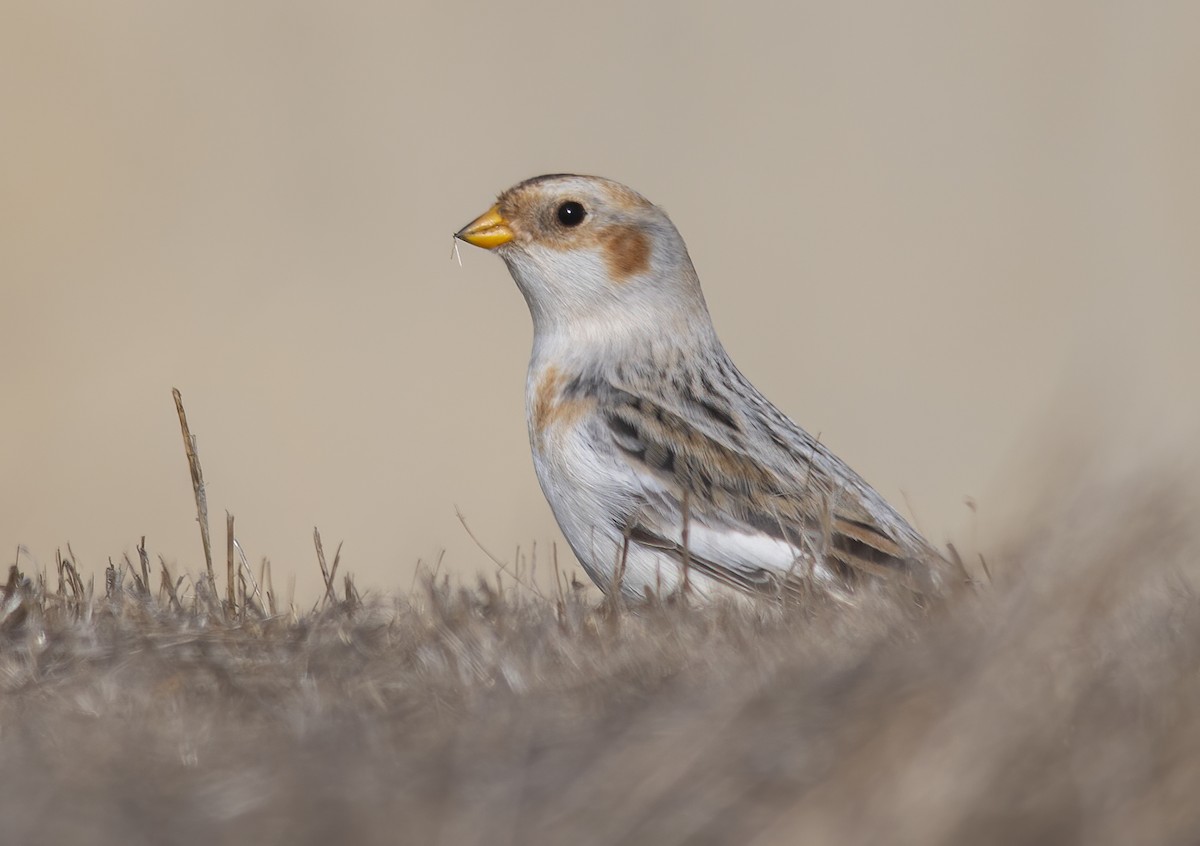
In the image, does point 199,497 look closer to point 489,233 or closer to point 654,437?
point 654,437

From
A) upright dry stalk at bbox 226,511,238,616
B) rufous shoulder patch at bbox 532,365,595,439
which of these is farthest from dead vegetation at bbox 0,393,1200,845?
rufous shoulder patch at bbox 532,365,595,439

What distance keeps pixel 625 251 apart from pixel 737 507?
3.89 ft

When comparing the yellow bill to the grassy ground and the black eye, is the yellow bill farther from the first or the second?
the grassy ground

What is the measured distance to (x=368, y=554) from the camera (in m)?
11.7

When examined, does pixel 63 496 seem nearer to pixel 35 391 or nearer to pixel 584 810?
pixel 35 391

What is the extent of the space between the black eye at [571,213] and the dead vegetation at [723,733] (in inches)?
92.6

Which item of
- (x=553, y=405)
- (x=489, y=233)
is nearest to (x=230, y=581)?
(x=553, y=405)

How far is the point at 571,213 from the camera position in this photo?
195 inches

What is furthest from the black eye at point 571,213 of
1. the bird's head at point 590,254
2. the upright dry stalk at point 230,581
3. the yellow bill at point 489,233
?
the upright dry stalk at point 230,581

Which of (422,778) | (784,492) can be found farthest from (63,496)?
(422,778)

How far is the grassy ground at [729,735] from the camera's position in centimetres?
181

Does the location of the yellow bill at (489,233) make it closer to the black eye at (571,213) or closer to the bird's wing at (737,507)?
the black eye at (571,213)

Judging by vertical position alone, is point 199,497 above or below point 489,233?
below

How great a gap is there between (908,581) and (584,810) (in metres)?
1.36
